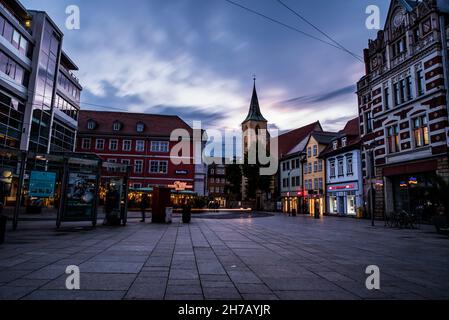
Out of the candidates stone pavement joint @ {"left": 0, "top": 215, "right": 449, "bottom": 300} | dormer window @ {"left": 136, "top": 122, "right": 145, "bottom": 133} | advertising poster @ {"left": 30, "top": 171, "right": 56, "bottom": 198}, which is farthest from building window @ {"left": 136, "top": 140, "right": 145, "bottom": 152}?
stone pavement joint @ {"left": 0, "top": 215, "right": 449, "bottom": 300}

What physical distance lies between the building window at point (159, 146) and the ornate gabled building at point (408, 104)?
111 feet

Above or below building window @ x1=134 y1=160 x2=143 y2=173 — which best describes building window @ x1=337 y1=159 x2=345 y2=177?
below

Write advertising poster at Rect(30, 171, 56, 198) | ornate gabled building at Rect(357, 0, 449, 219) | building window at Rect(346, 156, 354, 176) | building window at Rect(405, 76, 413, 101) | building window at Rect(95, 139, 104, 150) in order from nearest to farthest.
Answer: advertising poster at Rect(30, 171, 56, 198)
ornate gabled building at Rect(357, 0, 449, 219)
building window at Rect(405, 76, 413, 101)
building window at Rect(346, 156, 354, 176)
building window at Rect(95, 139, 104, 150)

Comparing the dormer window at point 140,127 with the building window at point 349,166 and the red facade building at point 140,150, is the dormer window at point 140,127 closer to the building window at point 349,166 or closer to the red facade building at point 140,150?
the red facade building at point 140,150

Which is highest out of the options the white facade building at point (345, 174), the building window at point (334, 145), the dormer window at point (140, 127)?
the dormer window at point (140, 127)

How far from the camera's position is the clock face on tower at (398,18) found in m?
27.6

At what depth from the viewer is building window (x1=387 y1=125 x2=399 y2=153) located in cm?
2797

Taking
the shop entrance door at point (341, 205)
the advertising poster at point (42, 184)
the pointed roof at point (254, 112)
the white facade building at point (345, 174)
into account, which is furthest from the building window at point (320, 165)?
the pointed roof at point (254, 112)

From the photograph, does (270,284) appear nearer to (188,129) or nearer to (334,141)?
(334,141)

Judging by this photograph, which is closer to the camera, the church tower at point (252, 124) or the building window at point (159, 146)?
the building window at point (159, 146)

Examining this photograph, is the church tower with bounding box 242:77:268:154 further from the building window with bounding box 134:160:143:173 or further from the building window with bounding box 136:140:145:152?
the building window with bounding box 134:160:143:173

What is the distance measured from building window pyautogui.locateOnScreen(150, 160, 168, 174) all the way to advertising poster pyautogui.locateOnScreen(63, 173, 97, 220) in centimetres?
3874

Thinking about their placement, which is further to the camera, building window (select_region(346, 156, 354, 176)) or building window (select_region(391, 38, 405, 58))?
building window (select_region(346, 156, 354, 176))
